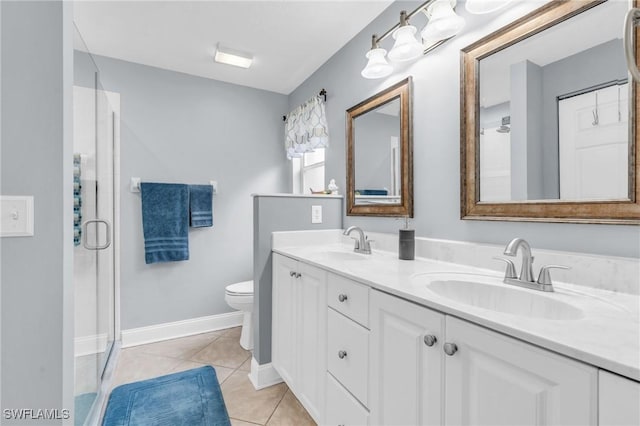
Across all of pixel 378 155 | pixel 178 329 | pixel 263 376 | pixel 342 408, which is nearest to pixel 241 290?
pixel 263 376

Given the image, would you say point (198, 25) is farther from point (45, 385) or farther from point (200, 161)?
point (45, 385)

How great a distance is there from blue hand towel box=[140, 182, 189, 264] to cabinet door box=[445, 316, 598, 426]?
7.89 feet

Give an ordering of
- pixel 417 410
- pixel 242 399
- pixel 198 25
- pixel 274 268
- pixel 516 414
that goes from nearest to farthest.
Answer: pixel 516 414, pixel 417 410, pixel 242 399, pixel 274 268, pixel 198 25

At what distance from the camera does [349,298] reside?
122cm

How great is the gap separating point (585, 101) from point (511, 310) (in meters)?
0.75

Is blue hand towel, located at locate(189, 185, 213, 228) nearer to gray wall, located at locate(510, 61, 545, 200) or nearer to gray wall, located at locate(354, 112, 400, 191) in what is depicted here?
gray wall, located at locate(354, 112, 400, 191)

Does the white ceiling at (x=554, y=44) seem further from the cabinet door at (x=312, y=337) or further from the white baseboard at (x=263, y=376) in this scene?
the white baseboard at (x=263, y=376)

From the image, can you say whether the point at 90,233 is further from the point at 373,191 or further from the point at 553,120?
the point at 553,120

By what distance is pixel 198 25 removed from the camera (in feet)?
6.77

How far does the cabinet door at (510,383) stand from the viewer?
563 millimetres

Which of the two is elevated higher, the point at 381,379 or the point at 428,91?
the point at 428,91

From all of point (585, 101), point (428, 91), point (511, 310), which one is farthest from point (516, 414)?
point (428, 91)

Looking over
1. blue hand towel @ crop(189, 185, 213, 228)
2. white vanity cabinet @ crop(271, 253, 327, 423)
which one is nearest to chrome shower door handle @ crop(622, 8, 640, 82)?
white vanity cabinet @ crop(271, 253, 327, 423)

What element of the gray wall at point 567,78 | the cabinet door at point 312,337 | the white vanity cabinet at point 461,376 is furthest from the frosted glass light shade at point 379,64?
the white vanity cabinet at point 461,376
